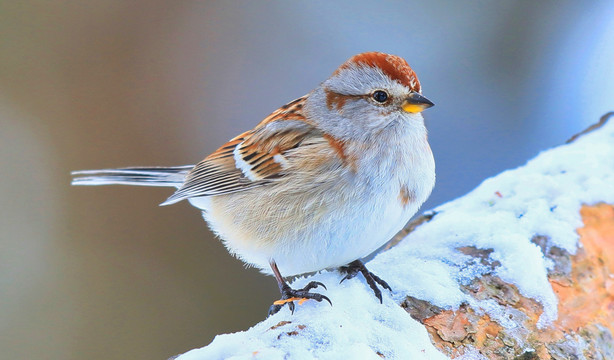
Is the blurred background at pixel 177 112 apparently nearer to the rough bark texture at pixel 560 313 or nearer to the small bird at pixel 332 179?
the small bird at pixel 332 179

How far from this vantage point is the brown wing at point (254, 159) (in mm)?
2215

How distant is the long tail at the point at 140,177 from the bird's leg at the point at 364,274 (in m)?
1.16

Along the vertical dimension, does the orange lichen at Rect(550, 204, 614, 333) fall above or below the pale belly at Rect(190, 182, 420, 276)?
below

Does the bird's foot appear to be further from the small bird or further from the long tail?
the long tail

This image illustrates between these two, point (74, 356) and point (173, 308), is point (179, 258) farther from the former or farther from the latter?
point (74, 356)

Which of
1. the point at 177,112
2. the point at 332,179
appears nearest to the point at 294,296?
the point at 332,179

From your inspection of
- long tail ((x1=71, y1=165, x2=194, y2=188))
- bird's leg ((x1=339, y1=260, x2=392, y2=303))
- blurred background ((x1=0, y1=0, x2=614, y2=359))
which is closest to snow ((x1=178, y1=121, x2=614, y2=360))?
bird's leg ((x1=339, y1=260, x2=392, y2=303))

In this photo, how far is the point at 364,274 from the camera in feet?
6.12

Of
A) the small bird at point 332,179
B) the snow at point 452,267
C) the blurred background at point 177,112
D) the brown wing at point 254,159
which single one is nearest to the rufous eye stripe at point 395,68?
the small bird at point 332,179

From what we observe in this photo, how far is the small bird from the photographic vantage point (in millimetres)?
1903

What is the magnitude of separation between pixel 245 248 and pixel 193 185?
0.54 metres

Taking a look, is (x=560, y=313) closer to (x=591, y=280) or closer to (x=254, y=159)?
(x=591, y=280)

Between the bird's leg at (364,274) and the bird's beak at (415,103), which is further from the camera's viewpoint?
the bird's beak at (415,103)

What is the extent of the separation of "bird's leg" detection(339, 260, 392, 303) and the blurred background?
2.22 meters
